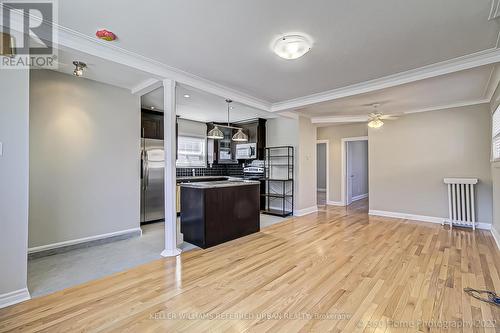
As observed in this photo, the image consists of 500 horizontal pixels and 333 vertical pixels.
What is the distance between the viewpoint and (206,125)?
22.2 ft

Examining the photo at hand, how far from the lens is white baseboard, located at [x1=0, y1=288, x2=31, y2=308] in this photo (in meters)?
2.06

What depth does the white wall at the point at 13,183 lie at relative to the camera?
6.79 ft

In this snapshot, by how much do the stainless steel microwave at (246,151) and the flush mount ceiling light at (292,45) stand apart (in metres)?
3.82

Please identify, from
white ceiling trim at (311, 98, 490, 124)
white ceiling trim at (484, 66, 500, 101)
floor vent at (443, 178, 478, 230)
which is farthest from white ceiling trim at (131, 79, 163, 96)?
floor vent at (443, 178, 478, 230)

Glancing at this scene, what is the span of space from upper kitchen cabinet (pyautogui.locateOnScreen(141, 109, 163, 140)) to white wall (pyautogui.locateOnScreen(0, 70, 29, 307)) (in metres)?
2.69

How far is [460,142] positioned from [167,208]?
19.4 ft

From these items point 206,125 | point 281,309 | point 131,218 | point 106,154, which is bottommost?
point 281,309

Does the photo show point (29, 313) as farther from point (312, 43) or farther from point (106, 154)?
point (312, 43)

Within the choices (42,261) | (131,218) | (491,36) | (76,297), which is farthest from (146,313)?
(491,36)

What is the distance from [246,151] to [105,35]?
14.6ft

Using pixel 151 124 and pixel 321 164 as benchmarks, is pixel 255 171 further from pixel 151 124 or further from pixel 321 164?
pixel 321 164

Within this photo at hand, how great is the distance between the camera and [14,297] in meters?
2.11

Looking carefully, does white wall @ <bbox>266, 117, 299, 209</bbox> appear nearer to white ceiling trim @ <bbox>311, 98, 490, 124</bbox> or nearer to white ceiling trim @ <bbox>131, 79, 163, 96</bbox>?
white ceiling trim @ <bbox>311, 98, 490, 124</bbox>

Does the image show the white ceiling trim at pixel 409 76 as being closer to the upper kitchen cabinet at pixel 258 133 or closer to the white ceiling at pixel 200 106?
the white ceiling at pixel 200 106
